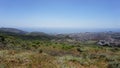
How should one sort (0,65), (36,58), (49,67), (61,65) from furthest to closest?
(36,58) < (61,65) < (49,67) < (0,65)

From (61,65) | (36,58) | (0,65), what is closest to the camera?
(0,65)

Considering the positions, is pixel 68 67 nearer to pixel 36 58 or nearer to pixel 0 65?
pixel 36 58

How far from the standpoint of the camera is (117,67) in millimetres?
12633

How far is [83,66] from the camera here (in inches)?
504

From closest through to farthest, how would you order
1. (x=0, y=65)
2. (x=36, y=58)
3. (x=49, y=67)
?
(x=0, y=65) < (x=49, y=67) < (x=36, y=58)

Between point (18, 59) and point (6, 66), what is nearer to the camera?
point (6, 66)

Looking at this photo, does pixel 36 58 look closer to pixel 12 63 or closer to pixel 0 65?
pixel 12 63

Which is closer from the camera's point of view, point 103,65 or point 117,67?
point 117,67

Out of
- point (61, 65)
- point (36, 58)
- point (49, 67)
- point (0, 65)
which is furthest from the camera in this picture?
point (36, 58)


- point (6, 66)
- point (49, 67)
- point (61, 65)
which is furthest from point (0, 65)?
point (61, 65)

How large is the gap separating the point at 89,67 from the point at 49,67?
2.92 metres

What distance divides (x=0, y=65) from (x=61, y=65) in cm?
372

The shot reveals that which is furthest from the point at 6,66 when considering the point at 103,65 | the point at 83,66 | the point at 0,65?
the point at 103,65

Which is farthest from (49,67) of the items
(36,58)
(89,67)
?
(89,67)
